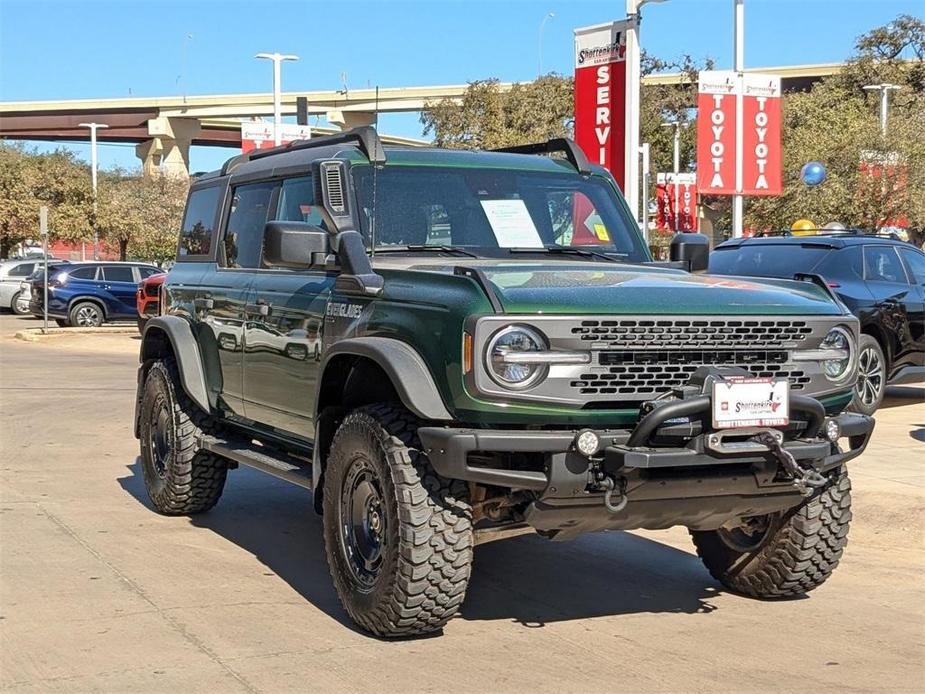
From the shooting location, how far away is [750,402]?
16.2ft

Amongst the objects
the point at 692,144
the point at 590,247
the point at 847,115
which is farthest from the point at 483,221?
the point at 692,144

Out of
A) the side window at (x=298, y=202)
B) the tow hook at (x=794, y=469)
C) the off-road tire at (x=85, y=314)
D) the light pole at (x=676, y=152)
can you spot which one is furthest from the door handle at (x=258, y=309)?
the off-road tire at (x=85, y=314)

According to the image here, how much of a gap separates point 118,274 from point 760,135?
18.8 meters

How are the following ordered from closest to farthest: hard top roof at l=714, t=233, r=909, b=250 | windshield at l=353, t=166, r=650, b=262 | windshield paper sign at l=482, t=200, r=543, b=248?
1. windshield at l=353, t=166, r=650, b=262
2. windshield paper sign at l=482, t=200, r=543, b=248
3. hard top roof at l=714, t=233, r=909, b=250

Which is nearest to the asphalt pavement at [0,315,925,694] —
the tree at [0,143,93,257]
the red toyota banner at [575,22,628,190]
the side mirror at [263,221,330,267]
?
the side mirror at [263,221,330,267]

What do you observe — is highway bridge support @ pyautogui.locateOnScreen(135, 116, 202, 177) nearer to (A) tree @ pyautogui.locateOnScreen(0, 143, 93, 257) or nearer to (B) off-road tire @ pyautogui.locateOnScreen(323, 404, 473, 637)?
(A) tree @ pyautogui.locateOnScreen(0, 143, 93, 257)

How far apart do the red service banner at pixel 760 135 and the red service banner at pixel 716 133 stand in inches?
6.8

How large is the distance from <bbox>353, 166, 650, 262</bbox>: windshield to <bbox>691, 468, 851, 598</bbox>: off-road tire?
5.46ft

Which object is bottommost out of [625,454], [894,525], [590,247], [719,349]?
[894,525]

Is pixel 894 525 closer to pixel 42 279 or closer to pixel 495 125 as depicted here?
pixel 42 279

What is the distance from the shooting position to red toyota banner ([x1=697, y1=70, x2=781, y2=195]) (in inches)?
640

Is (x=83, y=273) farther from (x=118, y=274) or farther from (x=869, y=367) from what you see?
(x=869, y=367)

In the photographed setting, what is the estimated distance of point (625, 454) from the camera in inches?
188

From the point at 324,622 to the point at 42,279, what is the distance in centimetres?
2725
